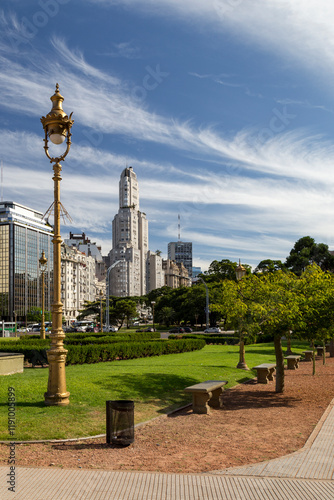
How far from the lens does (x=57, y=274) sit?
10.8 m

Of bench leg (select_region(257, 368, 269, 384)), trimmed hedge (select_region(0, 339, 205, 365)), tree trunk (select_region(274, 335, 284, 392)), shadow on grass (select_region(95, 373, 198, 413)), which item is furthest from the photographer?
trimmed hedge (select_region(0, 339, 205, 365))

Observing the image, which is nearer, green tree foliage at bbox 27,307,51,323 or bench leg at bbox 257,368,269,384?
bench leg at bbox 257,368,269,384

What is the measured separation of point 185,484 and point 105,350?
53.2 feet

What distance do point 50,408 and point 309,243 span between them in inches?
2343

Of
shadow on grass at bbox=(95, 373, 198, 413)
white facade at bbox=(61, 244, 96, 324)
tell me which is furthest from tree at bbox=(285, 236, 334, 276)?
white facade at bbox=(61, 244, 96, 324)

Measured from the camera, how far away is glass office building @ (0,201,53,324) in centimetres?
10488

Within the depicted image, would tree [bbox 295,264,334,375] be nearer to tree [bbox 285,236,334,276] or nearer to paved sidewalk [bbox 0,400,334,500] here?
paved sidewalk [bbox 0,400,334,500]

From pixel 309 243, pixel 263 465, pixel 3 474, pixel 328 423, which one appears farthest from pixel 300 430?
pixel 309 243

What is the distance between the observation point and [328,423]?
9.91 metres

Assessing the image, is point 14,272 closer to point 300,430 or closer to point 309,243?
point 309,243

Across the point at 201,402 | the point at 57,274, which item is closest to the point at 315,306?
the point at 201,402

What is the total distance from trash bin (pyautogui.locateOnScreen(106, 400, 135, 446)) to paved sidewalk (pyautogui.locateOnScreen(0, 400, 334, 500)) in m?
1.50

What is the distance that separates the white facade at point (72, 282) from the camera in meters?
122

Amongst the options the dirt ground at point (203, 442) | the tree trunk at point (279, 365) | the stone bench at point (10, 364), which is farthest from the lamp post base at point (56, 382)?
the tree trunk at point (279, 365)
